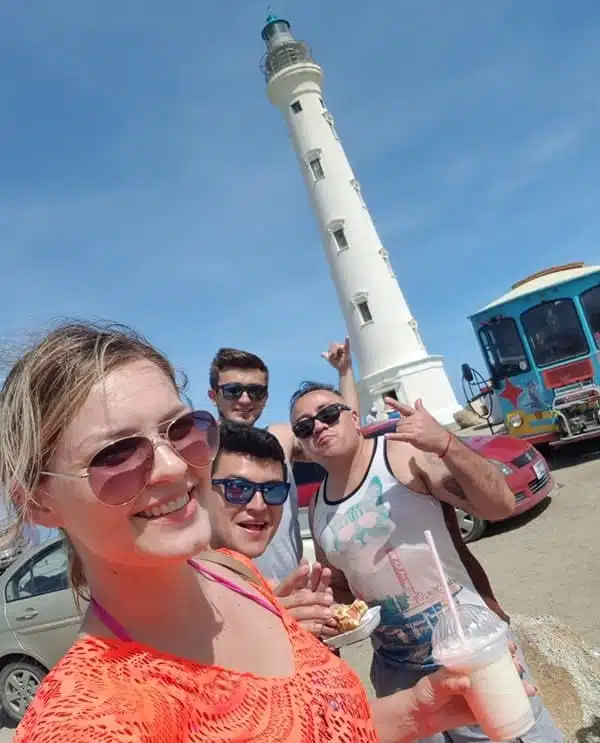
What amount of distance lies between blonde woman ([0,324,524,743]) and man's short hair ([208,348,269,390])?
240 cm

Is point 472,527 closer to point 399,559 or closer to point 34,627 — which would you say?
point 34,627

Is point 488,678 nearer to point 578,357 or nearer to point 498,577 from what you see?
point 498,577

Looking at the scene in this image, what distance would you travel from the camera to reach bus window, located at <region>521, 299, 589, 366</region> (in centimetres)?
986

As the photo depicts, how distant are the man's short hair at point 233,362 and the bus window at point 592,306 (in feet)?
25.4

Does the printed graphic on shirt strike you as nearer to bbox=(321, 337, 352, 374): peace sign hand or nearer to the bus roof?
bbox=(321, 337, 352, 374): peace sign hand

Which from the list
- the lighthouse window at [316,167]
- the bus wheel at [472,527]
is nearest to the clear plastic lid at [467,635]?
the bus wheel at [472,527]

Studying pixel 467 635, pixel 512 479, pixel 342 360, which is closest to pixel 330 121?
pixel 512 479

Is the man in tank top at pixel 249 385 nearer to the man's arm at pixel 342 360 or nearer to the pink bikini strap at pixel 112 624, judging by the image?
the man's arm at pixel 342 360

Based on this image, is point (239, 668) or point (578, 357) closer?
point (239, 668)

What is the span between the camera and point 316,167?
26.4 m

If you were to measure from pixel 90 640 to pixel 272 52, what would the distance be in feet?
108

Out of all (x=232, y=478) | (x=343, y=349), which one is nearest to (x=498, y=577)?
(x=343, y=349)

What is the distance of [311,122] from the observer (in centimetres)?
2691

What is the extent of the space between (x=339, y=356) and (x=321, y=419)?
108cm
